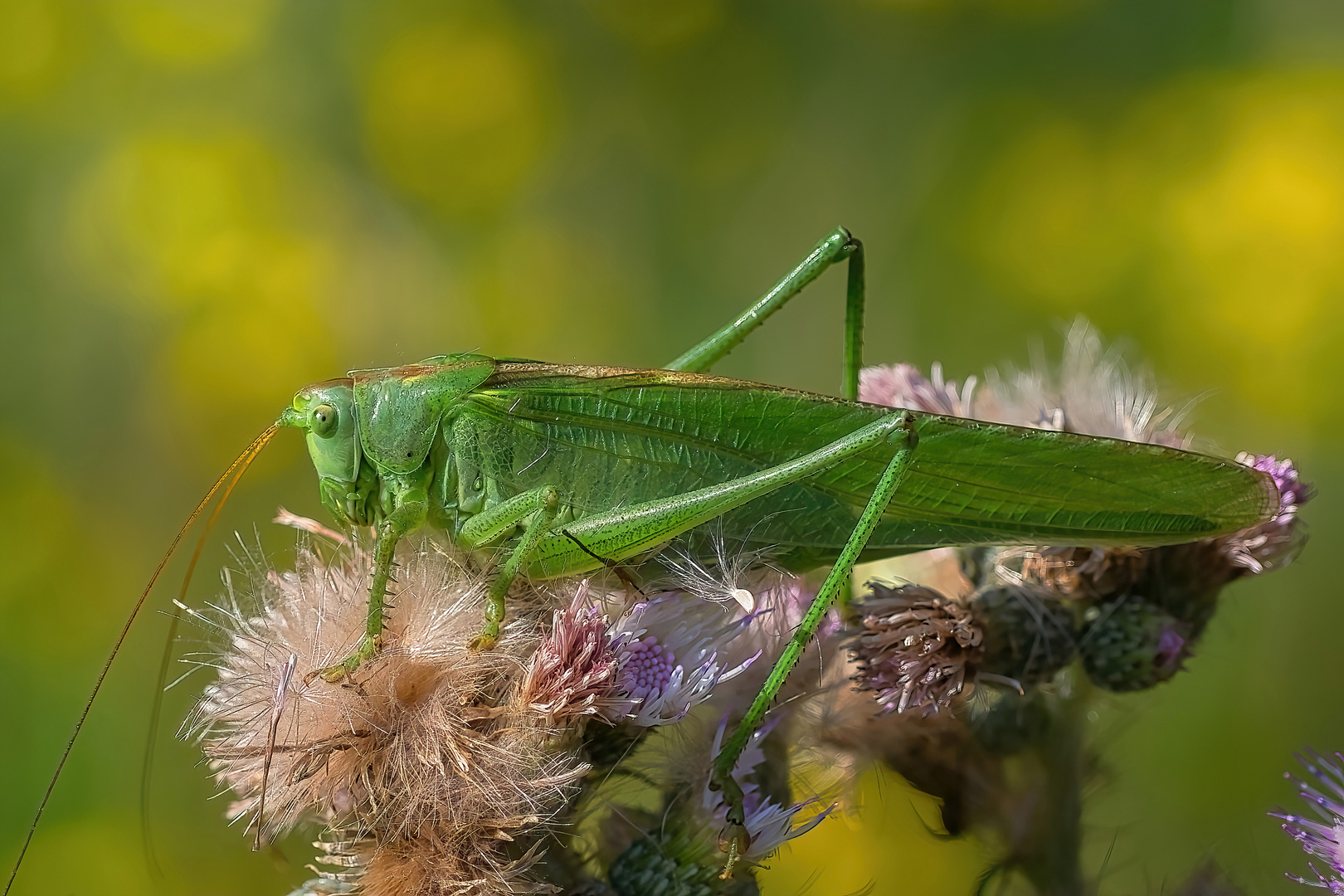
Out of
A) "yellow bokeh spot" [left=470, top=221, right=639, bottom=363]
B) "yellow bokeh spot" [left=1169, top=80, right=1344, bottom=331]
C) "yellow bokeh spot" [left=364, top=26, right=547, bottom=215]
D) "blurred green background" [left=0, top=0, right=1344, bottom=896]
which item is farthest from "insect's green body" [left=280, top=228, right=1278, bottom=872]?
"yellow bokeh spot" [left=364, top=26, right=547, bottom=215]

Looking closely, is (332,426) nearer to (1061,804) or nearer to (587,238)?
(1061,804)

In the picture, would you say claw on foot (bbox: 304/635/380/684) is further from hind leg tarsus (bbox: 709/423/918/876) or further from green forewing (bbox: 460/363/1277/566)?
hind leg tarsus (bbox: 709/423/918/876)

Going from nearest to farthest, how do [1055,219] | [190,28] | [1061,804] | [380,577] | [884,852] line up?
[380,577], [1061,804], [884,852], [190,28], [1055,219]

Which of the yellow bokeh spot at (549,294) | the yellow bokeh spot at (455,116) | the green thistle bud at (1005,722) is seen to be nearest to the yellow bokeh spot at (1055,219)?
the yellow bokeh spot at (549,294)

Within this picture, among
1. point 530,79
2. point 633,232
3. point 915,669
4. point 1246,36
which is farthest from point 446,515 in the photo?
point 1246,36

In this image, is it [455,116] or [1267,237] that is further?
[455,116]

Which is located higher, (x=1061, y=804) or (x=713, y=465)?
(x=713, y=465)

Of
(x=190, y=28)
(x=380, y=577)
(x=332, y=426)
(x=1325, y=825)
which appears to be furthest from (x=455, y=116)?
(x=1325, y=825)
